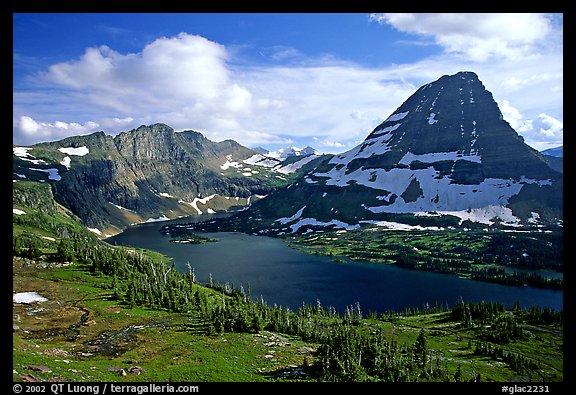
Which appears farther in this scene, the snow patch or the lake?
the lake

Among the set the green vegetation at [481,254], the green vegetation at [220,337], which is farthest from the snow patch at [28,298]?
Answer: the green vegetation at [481,254]

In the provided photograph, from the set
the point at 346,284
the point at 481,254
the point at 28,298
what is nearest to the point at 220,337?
the point at 28,298

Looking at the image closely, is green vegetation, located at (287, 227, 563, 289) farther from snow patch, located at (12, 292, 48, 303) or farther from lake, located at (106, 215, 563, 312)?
snow patch, located at (12, 292, 48, 303)

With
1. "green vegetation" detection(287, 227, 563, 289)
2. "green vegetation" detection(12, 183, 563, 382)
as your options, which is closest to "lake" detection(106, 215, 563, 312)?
"green vegetation" detection(287, 227, 563, 289)

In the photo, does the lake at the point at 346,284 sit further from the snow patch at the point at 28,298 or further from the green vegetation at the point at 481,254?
the snow patch at the point at 28,298
